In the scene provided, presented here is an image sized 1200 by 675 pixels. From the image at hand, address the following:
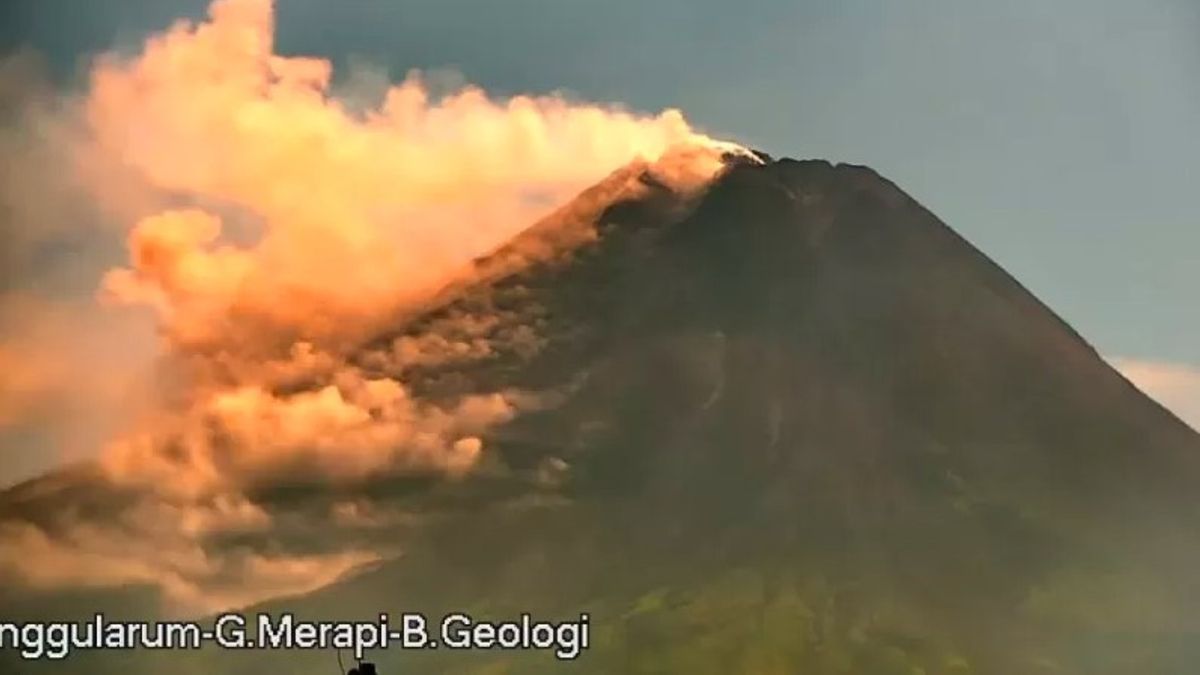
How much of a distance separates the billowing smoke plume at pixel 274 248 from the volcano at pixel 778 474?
0.11 m

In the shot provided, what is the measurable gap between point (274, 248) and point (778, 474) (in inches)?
90.1

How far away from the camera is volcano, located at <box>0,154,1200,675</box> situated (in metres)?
6.17

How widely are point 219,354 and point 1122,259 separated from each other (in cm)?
380

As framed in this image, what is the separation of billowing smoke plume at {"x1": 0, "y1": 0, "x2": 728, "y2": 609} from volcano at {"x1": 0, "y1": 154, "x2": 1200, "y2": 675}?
115mm

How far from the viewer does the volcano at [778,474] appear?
20.2 ft

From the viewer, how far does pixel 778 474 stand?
21.1 feet

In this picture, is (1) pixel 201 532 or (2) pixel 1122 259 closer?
(1) pixel 201 532

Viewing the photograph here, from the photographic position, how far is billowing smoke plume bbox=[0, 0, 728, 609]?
243 inches

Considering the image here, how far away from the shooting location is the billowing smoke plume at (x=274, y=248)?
6164mm

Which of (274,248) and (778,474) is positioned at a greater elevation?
(274,248)

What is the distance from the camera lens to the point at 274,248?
642cm

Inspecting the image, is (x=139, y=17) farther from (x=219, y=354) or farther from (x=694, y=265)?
(x=694, y=265)

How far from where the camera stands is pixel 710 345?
6.72 meters

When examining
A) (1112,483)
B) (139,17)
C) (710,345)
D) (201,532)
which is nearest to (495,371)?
(710,345)
